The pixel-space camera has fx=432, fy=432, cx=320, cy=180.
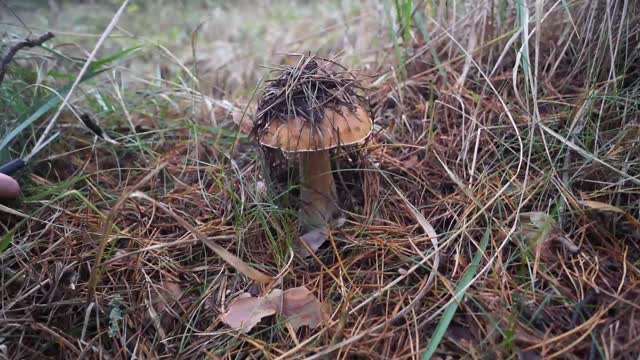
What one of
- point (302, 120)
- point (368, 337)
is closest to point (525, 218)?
point (368, 337)

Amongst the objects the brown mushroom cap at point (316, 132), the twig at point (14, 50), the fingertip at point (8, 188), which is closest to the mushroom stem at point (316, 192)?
the brown mushroom cap at point (316, 132)

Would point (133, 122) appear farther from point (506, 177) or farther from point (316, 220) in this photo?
point (506, 177)

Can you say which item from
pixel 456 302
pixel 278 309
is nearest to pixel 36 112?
pixel 278 309

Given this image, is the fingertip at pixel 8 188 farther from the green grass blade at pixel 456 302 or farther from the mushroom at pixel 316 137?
the green grass blade at pixel 456 302

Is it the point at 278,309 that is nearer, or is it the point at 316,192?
the point at 278,309

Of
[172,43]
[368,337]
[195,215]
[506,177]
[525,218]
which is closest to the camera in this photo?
[368,337]

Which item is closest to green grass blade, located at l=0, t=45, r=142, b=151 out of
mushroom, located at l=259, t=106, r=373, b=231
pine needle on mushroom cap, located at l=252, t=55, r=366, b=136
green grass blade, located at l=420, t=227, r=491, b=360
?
pine needle on mushroom cap, located at l=252, t=55, r=366, b=136

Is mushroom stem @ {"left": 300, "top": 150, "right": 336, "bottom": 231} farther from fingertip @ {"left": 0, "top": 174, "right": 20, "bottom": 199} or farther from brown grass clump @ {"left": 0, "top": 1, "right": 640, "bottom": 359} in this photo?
fingertip @ {"left": 0, "top": 174, "right": 20, "bottom": 199}

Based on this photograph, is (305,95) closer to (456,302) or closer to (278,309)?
(278,309)
